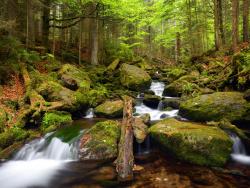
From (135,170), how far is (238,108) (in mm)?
5380

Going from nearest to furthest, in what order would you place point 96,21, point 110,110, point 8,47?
point 110,110 → point 8,47 → point 96,21

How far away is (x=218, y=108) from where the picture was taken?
10.8 meters

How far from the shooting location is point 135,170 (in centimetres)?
733

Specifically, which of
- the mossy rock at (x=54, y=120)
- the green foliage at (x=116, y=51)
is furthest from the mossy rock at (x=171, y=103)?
the green foliage at (x=116, y=51)

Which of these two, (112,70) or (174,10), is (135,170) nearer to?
(112,70)

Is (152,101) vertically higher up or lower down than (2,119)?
higher up

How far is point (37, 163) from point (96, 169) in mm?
2274

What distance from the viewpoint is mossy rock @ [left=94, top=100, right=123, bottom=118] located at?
13023 mm

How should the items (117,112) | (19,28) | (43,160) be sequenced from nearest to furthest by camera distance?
A: (43,160), (117,112), (19,28)

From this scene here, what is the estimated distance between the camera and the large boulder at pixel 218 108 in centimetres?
1033

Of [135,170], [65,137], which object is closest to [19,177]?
[65,137]

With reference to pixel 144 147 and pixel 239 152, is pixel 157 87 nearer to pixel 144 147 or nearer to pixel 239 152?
pixel 144 147

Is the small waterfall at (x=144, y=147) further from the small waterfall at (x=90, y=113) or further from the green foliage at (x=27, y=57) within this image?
the green foliage at (x=27, y=57)

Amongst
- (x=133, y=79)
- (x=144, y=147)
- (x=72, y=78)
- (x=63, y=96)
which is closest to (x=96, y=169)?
(x=144, y=147)
